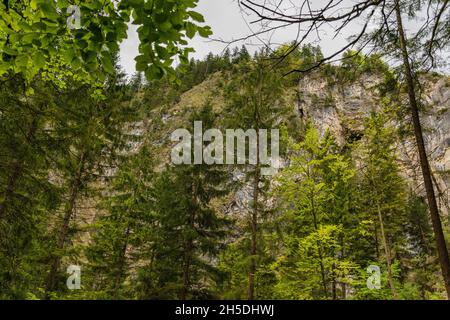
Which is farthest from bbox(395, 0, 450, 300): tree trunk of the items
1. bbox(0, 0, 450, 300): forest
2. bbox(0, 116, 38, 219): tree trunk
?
bbox(0, 116, 38, 219): tree trunk

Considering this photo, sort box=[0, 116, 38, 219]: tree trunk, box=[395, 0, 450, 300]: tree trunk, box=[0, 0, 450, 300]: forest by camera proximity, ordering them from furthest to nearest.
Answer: box=[395, 0, 450, 300]: tree trunk
box=[0, 116, 38, 219]: tree trunk
box=[0, 0, 450, 300]: forest

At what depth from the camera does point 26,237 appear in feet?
29.7

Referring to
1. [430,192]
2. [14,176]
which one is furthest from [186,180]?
[430,192]

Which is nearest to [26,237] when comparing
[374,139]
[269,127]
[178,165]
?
[178,165]

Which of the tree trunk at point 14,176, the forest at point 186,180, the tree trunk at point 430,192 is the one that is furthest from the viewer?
the tree trunk at point 430,192

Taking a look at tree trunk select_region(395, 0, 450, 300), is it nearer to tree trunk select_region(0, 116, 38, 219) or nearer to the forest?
the forest

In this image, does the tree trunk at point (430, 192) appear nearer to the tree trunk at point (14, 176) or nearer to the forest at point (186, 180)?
the forest at point (186, 180)

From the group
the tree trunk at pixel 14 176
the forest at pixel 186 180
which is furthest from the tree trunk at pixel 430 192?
the tree trunk at pixel 14 176

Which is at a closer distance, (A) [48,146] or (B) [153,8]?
(B) [153,8]

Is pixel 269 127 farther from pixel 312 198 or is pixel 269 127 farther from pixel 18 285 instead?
pixel 18 285

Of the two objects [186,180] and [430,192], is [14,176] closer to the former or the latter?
[186,180]

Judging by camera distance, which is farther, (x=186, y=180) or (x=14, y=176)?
(x=186, y=180)
